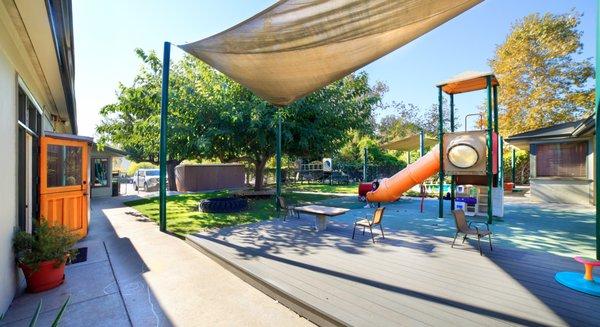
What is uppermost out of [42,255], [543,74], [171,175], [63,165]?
[543,74]

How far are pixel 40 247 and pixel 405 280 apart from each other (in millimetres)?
5410

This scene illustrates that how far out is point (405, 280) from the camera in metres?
3.97

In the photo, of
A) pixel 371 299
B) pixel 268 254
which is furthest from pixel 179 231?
pixel 371 299

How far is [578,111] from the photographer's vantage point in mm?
19281

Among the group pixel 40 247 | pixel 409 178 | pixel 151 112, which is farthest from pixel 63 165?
pixel 409 178

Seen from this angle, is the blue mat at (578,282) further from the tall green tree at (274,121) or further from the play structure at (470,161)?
the tall green tree at (274,121)

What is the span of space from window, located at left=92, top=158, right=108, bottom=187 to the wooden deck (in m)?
16.0

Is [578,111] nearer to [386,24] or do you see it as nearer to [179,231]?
[386,24]

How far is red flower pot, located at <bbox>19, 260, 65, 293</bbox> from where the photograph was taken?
4059mm

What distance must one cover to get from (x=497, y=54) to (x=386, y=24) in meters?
24.3

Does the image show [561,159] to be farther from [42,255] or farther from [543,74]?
[42,255]

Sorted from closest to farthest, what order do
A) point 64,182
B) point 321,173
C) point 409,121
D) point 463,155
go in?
point 64,182 → point 463,155 → point 321,173 → point 409,121

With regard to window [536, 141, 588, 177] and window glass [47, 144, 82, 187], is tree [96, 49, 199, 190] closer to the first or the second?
window glass [47, 144, 82, 187]

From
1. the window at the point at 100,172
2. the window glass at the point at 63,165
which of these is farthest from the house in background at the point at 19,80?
the window at the point at 100,172
